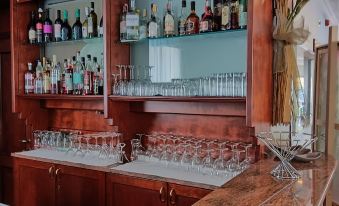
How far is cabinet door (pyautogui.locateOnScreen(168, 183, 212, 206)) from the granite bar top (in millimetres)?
457

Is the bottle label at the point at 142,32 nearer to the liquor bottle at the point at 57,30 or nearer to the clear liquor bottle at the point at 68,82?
the clear liquor bottle at the point at 68,82

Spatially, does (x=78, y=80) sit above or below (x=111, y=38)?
below

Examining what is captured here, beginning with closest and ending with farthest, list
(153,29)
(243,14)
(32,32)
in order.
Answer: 1. (243,14)
2. (153,29)
3. (32,32)

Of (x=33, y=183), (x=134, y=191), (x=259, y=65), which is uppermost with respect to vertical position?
(x=259, y=65)

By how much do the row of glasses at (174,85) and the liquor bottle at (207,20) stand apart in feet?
1.09

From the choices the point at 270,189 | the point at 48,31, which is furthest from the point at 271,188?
the point at 48,31

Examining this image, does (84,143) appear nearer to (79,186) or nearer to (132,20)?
(79,186)

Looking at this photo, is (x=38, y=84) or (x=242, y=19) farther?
(x=38, y=84)

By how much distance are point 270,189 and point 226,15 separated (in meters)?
1.32

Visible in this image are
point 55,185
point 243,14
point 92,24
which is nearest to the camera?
point 243,14

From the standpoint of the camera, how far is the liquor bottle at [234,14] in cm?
235

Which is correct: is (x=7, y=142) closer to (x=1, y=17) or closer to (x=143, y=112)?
(x=1, y=17)

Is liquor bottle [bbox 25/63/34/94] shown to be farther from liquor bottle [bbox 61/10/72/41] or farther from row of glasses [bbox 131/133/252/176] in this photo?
row of glasses [bbox 131/133/252/176]

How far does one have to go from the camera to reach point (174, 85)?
2604 mm
